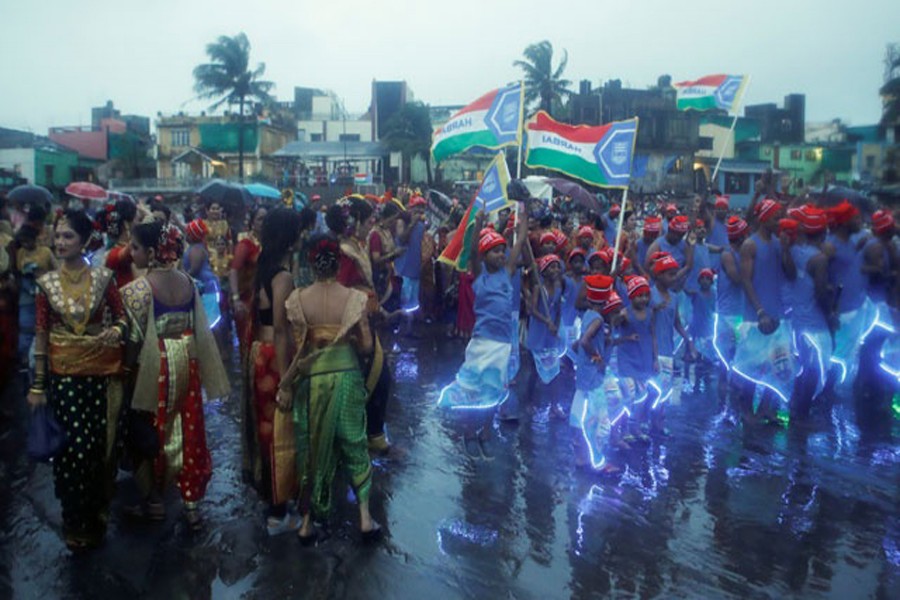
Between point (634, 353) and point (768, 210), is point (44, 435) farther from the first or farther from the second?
point (768, 210)

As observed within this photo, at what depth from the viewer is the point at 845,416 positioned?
8047 mm

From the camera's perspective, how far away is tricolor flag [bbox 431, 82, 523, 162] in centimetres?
854

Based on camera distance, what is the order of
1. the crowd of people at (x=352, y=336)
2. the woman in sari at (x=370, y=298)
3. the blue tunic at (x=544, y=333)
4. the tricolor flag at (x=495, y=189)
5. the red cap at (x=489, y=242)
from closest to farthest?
1. the crowd of people at (x=352, y=336)
2. the woman in sari at (x=370, y=298)
3. the red cap at (x=489, y=242)
4. the tricolor flag at (x=495, y=189)
5. the blue tunic at (x=544, y=333)

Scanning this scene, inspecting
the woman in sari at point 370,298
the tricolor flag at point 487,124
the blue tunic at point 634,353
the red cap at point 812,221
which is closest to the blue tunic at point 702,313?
the red cap at point 812,221

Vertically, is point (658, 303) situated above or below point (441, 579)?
above

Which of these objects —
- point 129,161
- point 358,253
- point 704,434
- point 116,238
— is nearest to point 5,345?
point 116,238

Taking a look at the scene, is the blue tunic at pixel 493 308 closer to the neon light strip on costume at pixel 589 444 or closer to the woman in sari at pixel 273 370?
the neon light strip on costume at pixel 589 444

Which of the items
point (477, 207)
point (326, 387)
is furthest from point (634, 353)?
point (326, 387)

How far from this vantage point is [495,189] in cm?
712

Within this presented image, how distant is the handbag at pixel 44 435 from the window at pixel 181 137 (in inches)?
2532

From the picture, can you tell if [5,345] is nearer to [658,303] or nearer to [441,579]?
[441,579]

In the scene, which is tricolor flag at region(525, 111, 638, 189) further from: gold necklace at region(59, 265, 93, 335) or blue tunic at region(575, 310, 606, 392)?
gold necklace at region(59, 265, 93, 335)

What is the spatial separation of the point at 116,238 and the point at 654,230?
243 inches

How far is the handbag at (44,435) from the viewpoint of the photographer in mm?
4535
